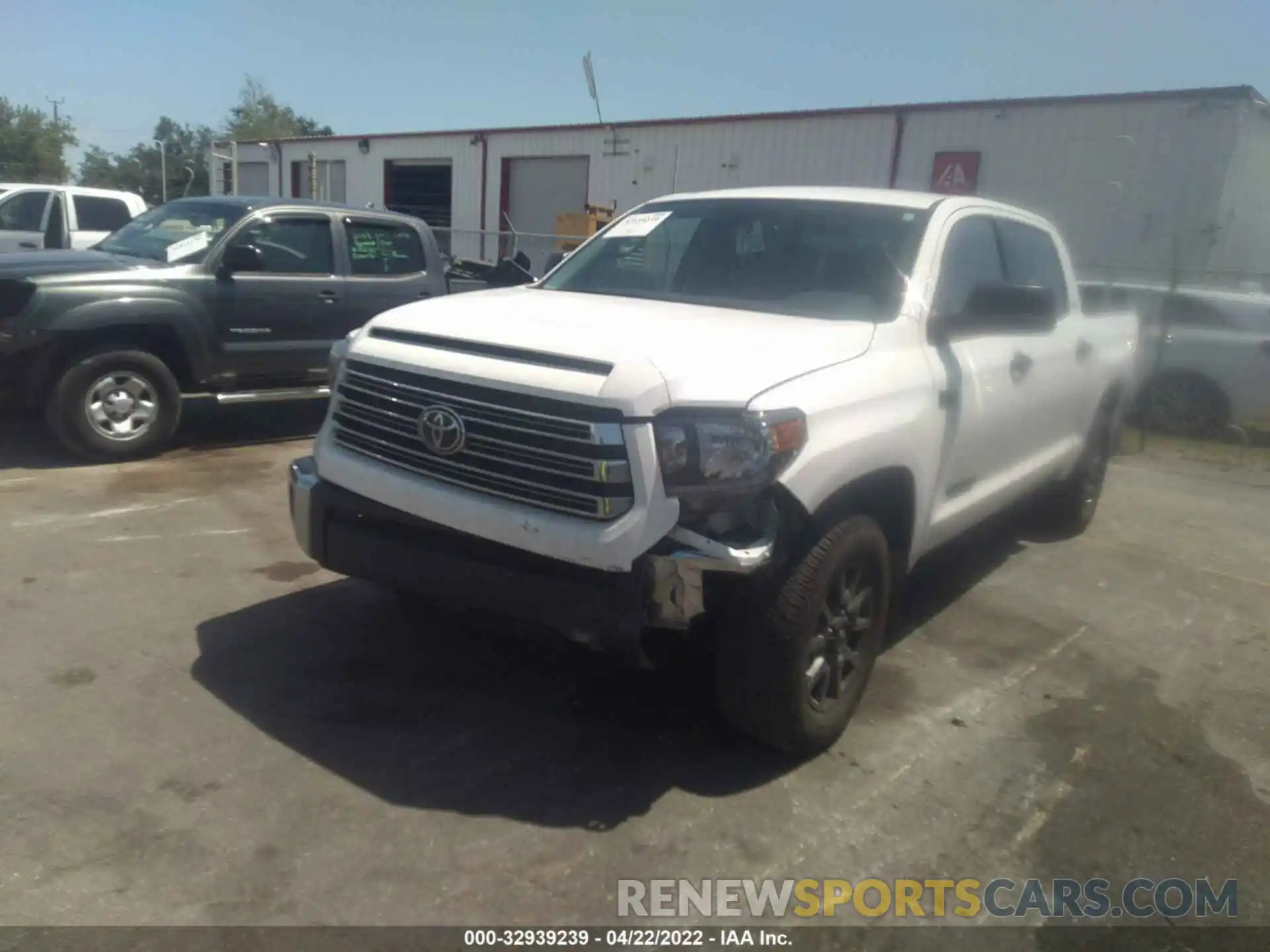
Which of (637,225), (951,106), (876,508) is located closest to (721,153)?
(951,106)

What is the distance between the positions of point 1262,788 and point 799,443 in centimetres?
212

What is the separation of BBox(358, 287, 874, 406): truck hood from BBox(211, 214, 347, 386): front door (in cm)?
388

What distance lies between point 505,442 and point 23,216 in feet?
42.5

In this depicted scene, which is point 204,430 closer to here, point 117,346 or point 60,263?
point 117,346

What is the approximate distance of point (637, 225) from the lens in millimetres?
4793

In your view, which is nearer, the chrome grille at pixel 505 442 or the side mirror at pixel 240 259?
the chrome grille at pixel 505 442

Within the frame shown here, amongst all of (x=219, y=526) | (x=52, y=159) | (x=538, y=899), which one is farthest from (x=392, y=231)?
(x=52, y=159)

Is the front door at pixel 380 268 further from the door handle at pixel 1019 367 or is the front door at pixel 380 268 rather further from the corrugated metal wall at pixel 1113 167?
the corrugated metal wall at pixel 1113 167

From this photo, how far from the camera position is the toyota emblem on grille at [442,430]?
3.22 meters

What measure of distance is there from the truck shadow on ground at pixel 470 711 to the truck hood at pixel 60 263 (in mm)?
3360

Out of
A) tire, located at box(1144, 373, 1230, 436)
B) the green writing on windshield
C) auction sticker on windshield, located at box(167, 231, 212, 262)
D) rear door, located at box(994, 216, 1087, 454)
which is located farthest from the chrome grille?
tire, located at box(1144, 373, 1230, 436)

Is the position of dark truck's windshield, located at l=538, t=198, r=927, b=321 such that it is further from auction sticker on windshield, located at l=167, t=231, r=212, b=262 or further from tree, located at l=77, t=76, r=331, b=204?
tree, located at l=77, t=76, r=331, b=204

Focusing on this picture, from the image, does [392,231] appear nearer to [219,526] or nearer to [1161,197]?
[219,526]

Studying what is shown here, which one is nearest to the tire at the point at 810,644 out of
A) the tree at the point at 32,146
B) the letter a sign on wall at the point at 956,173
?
the letter a sign on wall at the point at 956,173
